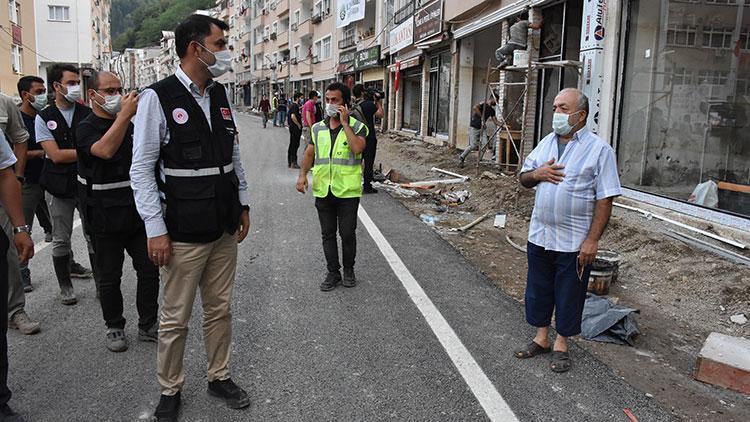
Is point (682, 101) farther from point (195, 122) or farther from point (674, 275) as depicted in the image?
point (195, 122)

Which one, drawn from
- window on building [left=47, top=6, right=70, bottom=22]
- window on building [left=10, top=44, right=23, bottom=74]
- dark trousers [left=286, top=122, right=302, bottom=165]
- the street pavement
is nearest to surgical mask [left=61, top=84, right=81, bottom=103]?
the street pavement

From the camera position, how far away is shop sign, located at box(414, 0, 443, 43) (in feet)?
64.6

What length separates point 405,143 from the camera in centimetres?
2289

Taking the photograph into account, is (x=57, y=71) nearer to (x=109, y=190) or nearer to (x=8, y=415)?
(x=109, y=190)

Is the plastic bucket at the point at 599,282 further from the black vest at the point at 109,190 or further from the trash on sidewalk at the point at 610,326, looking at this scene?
the black vest at the point at 109,190

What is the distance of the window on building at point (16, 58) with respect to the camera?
1265 inches

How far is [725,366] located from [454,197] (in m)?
7.38

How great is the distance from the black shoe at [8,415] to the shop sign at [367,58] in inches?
1090

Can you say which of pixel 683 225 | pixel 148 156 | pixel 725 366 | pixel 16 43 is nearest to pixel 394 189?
pixel 683 225

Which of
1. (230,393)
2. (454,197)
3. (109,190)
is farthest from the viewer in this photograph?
(454,197)

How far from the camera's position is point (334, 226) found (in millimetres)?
5883

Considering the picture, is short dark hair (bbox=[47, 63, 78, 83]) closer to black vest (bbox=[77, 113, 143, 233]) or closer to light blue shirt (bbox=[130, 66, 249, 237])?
black vest (bbox=[77, 113, 143, 233])

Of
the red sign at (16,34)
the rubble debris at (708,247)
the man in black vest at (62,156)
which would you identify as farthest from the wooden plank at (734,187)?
the red sign at (16,34)

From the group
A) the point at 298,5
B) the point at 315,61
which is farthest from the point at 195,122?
the point at 298,5
